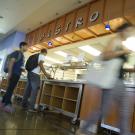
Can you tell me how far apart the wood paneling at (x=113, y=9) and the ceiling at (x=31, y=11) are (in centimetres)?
95

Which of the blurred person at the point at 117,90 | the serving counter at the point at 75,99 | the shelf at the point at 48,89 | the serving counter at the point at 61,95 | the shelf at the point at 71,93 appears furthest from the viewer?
the shelf at the point at 48,89

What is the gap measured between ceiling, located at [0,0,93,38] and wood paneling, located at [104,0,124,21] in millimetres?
949

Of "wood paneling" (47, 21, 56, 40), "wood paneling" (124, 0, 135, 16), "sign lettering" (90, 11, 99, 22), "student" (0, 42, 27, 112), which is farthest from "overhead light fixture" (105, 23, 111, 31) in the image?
"wood paneling" (47, 21, 56, 40)

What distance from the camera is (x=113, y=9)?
202 inches

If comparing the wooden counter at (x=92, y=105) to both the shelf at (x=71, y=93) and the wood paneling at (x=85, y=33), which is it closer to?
the shelf at (x=71, y=93)

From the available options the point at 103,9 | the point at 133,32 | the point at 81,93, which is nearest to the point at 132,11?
the point at 103,9

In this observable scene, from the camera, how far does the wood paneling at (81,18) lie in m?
6.01

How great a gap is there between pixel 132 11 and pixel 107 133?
2.83 meters

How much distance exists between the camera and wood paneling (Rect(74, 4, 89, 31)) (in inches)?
237

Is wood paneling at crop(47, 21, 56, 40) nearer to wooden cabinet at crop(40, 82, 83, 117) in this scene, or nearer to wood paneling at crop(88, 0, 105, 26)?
wood paneling at crop(88, 0, 105, 26)

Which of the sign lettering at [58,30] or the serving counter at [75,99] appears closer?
the serving counter at [75,99]

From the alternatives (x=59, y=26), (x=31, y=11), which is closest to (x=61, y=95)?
(x=59, y=26)

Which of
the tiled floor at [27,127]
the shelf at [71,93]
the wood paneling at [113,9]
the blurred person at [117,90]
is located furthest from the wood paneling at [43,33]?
the blurred person at [117,90]

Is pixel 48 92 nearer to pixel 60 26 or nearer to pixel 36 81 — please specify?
pixel 36 81
